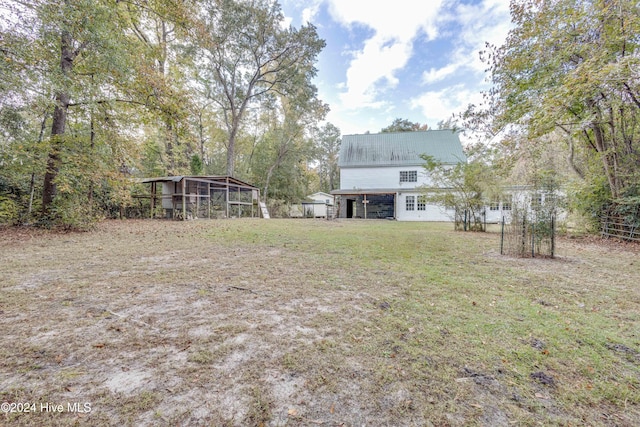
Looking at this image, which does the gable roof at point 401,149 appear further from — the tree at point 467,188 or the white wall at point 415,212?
the tree at point 467,188

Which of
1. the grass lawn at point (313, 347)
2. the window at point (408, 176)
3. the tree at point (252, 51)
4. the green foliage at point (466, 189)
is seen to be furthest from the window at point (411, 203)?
the grass lawn at point (313, 347)

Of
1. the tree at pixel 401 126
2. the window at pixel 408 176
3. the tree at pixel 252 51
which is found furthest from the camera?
the tree at pixel 401 126

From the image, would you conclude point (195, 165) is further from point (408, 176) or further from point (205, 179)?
point (408, 176)

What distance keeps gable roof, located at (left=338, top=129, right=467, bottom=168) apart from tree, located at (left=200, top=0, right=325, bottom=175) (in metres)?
7.45

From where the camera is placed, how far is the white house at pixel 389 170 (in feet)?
70.6

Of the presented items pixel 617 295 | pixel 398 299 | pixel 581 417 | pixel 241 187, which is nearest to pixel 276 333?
pixel 398 299

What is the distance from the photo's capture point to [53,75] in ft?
19.7

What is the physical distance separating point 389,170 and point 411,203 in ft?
11.4

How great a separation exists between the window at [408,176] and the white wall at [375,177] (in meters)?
0.25

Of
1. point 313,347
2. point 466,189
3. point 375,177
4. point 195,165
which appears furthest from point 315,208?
point 313,347

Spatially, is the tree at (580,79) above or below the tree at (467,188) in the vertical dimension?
above

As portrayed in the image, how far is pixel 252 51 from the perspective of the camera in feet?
63.9

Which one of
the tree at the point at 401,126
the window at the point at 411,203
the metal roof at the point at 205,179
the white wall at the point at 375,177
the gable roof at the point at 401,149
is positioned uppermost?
the tree at the point at 401,126

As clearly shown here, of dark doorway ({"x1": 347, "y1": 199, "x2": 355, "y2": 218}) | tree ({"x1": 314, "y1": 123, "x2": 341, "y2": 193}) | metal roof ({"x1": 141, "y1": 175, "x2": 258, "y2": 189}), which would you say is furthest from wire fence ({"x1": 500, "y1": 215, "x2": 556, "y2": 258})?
tree ({"x1": 314, "y1": 123, "x2": 341, "y2": 193})
